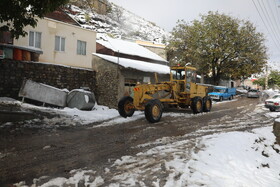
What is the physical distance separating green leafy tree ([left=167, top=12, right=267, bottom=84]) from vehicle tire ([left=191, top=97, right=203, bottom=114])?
50.2 feet

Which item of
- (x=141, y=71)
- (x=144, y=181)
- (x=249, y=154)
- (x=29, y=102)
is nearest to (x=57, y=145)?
(x=144, y=181)

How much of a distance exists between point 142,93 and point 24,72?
720 cm

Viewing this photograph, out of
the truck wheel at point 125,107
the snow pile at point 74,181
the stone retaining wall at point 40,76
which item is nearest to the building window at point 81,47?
the stone retaining wall at point 40,76

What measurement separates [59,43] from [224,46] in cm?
1978

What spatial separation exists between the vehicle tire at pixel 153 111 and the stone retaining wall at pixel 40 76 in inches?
291

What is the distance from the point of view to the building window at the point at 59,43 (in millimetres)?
17062

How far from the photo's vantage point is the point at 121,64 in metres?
15.2

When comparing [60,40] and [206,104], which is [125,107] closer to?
[206,104]

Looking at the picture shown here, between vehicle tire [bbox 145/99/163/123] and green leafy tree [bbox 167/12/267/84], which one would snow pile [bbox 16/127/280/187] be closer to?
vehicle tire [bbox 145/99/163/123]

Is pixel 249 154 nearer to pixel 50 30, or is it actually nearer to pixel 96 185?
pixel 96 185

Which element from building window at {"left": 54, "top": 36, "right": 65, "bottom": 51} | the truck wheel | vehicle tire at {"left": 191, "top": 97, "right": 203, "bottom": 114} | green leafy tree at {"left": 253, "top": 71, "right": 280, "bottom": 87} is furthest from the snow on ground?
green leafy tree at {"left": 253, "top": 71, "right": 280, "bottom": 87}

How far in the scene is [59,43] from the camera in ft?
56.5

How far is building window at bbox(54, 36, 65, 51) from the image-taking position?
17.1 metres

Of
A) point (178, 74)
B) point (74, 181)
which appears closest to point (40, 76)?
point (178, 74)
